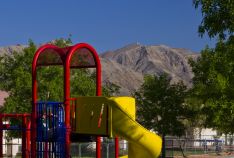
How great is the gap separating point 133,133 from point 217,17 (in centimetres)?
445

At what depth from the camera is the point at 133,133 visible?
13094 mm

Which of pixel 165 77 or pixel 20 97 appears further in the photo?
pixel 165 77

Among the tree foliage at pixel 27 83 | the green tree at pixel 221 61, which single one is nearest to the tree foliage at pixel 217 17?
the green tree at pixel 221 61

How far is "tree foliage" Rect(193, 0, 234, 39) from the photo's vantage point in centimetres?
1516

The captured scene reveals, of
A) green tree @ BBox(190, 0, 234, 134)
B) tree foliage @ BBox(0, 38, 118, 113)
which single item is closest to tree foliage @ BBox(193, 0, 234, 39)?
green tree @ BBox(190, 0, 234, 134)

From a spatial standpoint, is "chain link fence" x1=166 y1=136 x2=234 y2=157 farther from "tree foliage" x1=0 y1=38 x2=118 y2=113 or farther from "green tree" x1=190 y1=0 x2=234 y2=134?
"tree foliage" x1=0 y1=38 x2=118 y2=113

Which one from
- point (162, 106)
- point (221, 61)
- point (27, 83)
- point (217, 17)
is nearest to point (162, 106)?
point (162, 106)

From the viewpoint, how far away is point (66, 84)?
13.9 meters

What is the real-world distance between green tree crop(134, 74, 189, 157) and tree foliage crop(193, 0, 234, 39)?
2248 cm

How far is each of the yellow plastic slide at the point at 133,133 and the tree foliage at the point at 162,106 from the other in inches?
972

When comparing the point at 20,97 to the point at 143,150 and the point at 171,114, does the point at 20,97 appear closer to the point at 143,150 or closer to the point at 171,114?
the point at 171,114

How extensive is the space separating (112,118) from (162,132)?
25.4 meters

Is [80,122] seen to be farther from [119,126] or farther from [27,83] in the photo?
[27,83]

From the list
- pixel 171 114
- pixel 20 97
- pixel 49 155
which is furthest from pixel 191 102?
pixel 49 155
